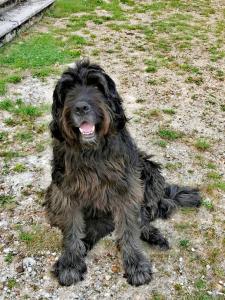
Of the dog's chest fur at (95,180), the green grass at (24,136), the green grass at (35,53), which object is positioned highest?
the dog's chest fur at (95,180)

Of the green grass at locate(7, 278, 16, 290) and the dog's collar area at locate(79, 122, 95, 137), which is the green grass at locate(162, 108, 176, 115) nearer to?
the dog's collar area at locate(79, 122, 95, 137)

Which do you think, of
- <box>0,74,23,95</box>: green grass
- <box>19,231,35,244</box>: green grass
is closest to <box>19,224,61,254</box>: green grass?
<box>19,231,35,244</box>: green grass

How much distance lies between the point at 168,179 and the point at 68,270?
2.03 metres

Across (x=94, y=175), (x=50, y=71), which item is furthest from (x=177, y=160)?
(x=50, y=71)

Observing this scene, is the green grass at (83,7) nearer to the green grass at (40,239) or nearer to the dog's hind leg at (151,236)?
the green grass at (40,239)

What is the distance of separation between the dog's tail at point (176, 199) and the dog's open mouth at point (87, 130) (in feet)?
5.34

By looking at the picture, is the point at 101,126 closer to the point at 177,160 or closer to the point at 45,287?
the point at 45,287

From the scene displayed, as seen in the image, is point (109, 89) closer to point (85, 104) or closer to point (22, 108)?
point (85, 104)

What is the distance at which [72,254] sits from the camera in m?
4.61

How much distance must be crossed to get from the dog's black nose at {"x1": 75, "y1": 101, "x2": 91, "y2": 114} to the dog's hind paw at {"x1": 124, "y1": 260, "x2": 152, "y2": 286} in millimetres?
1701

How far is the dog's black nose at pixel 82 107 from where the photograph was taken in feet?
12.2

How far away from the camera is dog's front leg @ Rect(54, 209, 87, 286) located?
14.8 ft

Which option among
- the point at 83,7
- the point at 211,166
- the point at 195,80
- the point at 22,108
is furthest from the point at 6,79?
the point at 83,7

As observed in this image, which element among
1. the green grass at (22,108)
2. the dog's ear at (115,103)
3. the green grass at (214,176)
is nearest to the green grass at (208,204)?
the green grass at (214,176)
